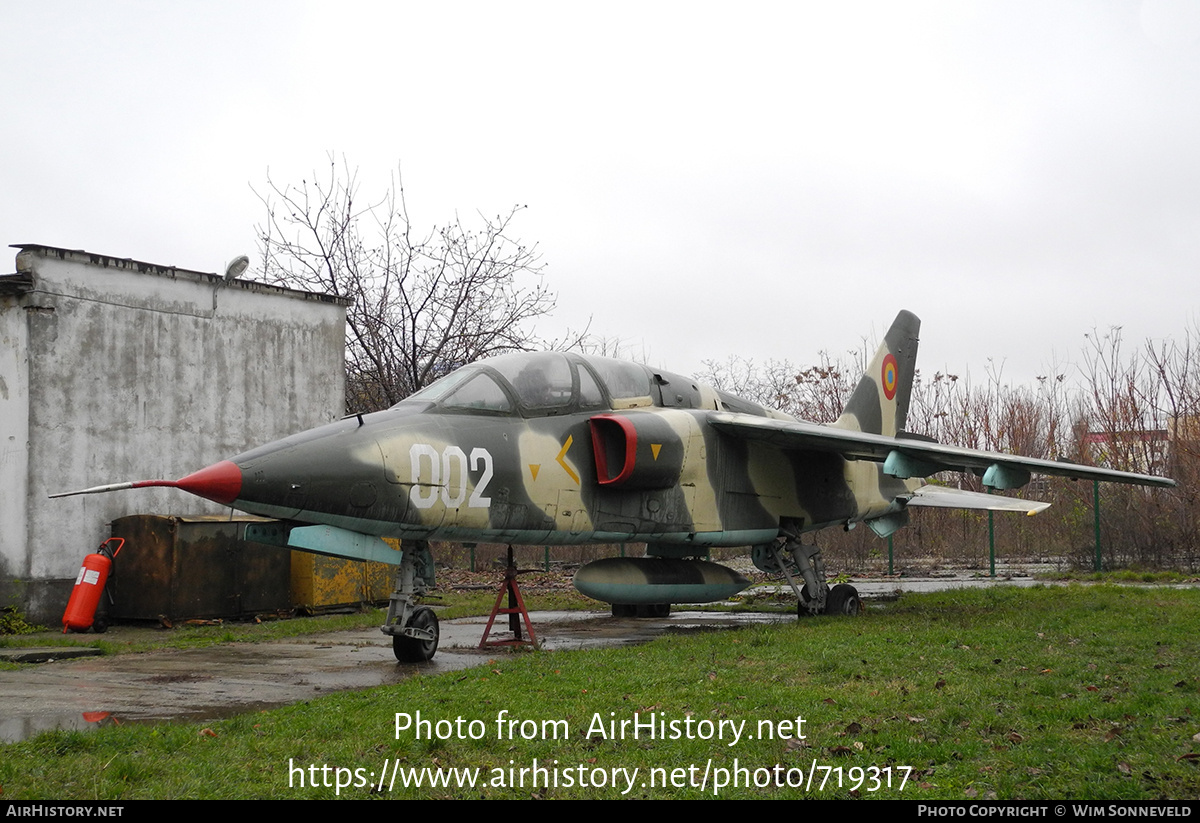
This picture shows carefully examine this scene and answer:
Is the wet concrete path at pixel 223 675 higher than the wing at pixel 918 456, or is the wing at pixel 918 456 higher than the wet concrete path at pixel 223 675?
the wing at pixel 918 456

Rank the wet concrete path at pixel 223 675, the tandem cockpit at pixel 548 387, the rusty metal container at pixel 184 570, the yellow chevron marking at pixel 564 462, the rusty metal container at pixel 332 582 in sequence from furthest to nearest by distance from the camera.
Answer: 1. the rusty metal container at pixel 332 582
2. the rusty metal container at pixel 184 570
3. the yellow chevron marking at pixel 564 462
4. the tandem cockpit at pixel 548 387
5. the wet concrete path at pixel 223 675

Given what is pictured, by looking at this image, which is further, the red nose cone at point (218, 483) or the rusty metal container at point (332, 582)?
the rusty metal container at point (332, 582)

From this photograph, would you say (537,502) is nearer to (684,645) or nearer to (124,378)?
(684,645)

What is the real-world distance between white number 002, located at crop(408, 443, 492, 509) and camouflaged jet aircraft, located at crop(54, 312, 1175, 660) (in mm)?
14

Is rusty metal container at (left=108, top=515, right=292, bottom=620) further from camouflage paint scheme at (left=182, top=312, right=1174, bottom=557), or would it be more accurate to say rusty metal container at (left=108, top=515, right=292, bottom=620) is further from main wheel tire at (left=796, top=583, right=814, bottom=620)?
main wheel tire at (left=796, top=583, right=814, bottom=620)

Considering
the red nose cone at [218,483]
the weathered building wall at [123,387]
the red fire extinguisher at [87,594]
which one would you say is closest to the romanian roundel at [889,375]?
the weathered building wall at [123,387]

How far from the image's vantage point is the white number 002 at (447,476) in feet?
27.8

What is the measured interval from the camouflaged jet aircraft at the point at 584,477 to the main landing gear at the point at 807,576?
3 centimetres

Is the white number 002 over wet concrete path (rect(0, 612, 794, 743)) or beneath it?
over

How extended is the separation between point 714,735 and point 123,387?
12587 millimetres

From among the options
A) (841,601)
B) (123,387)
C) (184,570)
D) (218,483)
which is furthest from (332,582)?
(218,483)

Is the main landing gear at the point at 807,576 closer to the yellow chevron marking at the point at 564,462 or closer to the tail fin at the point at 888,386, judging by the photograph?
the tail fin at the point at 888,386

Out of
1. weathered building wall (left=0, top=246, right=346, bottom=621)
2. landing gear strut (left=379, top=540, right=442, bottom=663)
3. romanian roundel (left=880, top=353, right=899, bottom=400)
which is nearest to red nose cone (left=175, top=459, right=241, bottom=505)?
landing gear strut (left=379, top=540, right=442, bottom=663)

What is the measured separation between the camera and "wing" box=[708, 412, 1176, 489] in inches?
441
